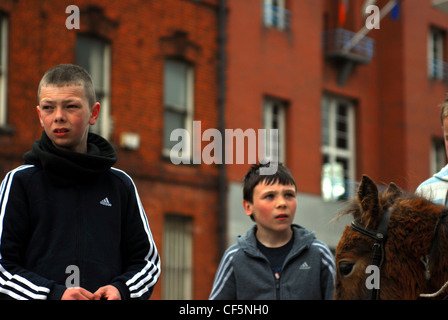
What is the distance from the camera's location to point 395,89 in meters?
26.5

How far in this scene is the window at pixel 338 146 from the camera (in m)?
24.9

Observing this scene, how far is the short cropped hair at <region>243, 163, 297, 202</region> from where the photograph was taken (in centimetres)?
650

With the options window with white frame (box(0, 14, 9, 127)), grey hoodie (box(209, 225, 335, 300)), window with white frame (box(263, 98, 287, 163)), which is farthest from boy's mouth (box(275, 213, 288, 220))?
window with white frame (box(263, 98, 287, 163))

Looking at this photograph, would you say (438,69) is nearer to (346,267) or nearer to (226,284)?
(226,284)

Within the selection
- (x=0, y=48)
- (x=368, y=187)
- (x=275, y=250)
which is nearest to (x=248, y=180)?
(x=275, y=250)

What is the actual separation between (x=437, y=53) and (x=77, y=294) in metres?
26.1

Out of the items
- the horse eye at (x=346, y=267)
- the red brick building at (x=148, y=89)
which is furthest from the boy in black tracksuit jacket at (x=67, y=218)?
the red brick building at (x=148, y=89)

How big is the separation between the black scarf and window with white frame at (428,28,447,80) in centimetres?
2504

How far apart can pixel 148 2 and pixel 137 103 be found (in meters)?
2.39

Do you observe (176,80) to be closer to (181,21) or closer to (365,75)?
(181,21)

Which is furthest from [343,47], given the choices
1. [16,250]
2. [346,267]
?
[16,250]

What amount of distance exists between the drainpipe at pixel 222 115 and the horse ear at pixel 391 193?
1550 centimetres

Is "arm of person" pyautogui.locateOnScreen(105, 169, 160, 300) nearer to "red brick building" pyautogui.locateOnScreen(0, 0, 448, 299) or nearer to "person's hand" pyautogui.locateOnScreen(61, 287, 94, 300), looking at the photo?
"person's hand" pyautogui.locateOnScreen(61, 287, 94, 300)

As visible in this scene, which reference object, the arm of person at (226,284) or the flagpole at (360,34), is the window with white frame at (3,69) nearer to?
the flagpole at (360,34)
